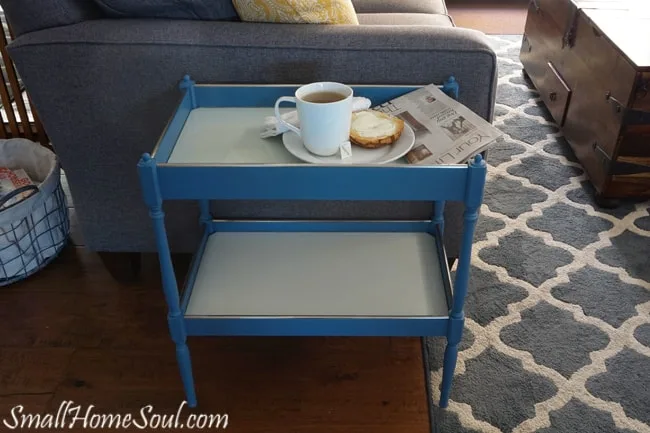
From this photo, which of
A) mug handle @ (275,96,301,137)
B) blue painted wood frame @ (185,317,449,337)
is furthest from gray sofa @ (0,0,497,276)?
→ blue painted wood frame @ (185,317,449,337)

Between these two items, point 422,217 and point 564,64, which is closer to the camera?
point 422,217

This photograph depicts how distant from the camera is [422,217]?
134 centimetres

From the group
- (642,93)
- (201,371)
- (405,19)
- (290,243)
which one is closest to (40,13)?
(290,243)

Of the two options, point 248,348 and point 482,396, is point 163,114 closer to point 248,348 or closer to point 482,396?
point 248,348

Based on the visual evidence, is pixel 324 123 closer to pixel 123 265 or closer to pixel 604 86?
pixel 123 265

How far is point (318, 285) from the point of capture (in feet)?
3.85

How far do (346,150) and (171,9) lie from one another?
1.69 ft

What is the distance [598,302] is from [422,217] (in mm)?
515

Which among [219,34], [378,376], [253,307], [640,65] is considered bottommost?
[378,376]

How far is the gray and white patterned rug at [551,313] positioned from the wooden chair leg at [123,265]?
78cm

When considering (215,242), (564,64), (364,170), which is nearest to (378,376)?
(215,242)

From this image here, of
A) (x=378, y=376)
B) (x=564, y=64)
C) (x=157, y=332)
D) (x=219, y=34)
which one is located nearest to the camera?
(x=219, y=34)

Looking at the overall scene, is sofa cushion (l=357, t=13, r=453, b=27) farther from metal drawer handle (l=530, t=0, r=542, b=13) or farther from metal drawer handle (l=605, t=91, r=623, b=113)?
metal drawer handle (l=530, t=0, r=542, b=13)

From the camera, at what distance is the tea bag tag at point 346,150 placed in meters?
0.99
